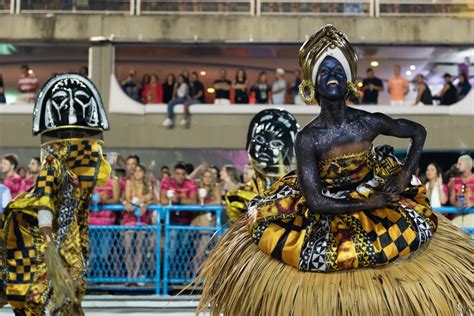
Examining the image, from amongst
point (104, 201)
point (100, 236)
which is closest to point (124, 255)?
point (100, 236)

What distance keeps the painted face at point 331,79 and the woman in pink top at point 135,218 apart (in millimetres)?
5165

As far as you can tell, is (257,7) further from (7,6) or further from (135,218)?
(135,218)

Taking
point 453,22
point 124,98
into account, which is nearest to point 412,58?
point 453,22

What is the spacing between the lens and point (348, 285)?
3.24 meters

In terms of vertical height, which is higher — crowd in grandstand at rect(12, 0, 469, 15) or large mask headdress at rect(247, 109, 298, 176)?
crowd in grandstand at rect(12, 0, 469, 15)

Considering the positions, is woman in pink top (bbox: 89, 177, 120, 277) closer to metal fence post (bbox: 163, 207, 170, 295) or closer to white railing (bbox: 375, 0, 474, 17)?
metal fence post (bbox: 163, 207, 170, 295)

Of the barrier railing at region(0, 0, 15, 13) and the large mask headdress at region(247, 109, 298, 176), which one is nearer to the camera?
the large mask headdress at region(247, 109, 298, 176)

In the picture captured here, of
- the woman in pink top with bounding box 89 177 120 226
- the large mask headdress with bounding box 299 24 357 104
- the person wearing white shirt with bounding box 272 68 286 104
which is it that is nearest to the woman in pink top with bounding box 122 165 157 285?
the woman in pink top with bounding box 89 177 120 226

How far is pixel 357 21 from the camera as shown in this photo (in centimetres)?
1530

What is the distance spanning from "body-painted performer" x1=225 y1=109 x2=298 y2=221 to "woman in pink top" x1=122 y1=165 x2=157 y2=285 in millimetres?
2655

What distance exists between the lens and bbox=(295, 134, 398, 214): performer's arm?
337 centimetres

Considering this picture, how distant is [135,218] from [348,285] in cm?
548

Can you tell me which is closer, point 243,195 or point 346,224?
point 346,224

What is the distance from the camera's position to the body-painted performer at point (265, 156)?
5863mm
